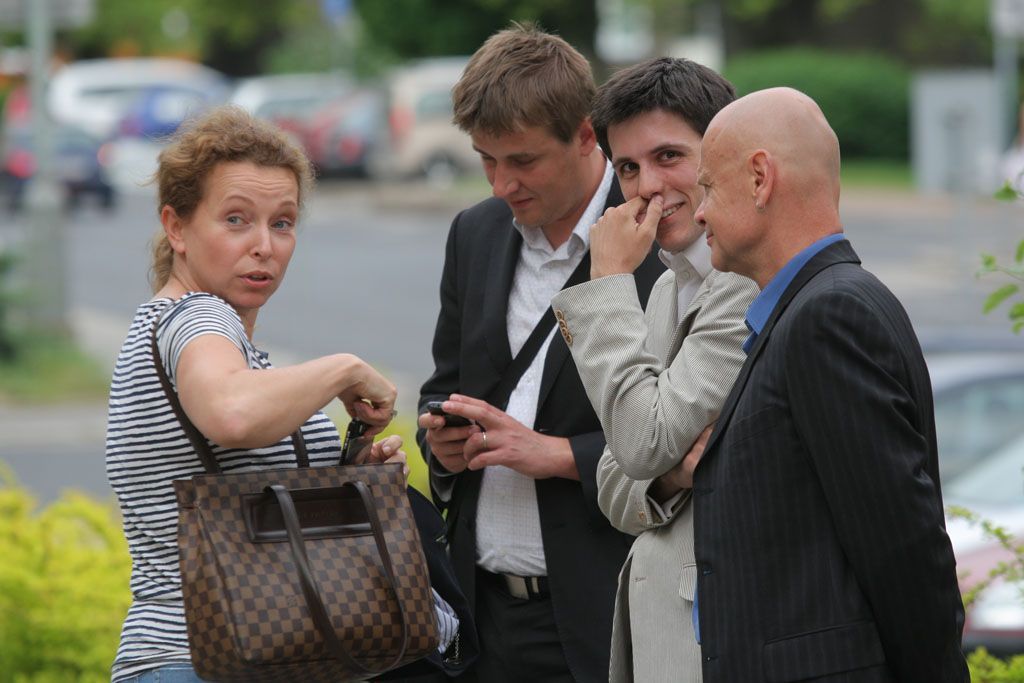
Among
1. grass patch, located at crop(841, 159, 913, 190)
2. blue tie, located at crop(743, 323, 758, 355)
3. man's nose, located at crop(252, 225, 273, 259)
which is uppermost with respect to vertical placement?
man's nose, located at crop(252, 225, 273, 259)

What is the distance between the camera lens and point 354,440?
298cm

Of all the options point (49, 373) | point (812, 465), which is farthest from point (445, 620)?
point (49, 373)

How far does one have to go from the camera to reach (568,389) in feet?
10.8

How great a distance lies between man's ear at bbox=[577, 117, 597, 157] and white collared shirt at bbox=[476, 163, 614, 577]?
0.12 m

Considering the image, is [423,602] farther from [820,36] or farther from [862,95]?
[820,36]

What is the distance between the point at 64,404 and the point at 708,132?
11864 millimetres

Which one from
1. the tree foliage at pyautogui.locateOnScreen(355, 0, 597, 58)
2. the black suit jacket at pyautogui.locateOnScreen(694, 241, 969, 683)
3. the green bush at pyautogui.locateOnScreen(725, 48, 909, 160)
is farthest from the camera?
the green bush at pyautogui.locateOnScreen(725, 48, 909, 160)

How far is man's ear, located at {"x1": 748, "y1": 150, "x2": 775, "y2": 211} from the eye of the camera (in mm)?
2443

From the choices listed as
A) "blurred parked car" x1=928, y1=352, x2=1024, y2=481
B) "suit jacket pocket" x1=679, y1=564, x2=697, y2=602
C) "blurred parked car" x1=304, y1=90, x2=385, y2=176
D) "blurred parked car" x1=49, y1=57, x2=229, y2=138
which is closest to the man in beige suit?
"suit jacket pocket" x1=679, y1=564, x2=697, y2=602

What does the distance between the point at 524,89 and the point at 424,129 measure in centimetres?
2640

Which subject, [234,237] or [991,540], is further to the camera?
[991,540]

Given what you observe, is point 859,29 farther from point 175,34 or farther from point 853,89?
point 175,34

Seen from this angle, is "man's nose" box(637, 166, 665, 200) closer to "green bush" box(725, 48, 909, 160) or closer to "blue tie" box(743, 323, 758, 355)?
"blue tie" box(743, 323, 758, 355)

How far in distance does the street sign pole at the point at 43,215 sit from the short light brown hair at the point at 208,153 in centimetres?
1136
